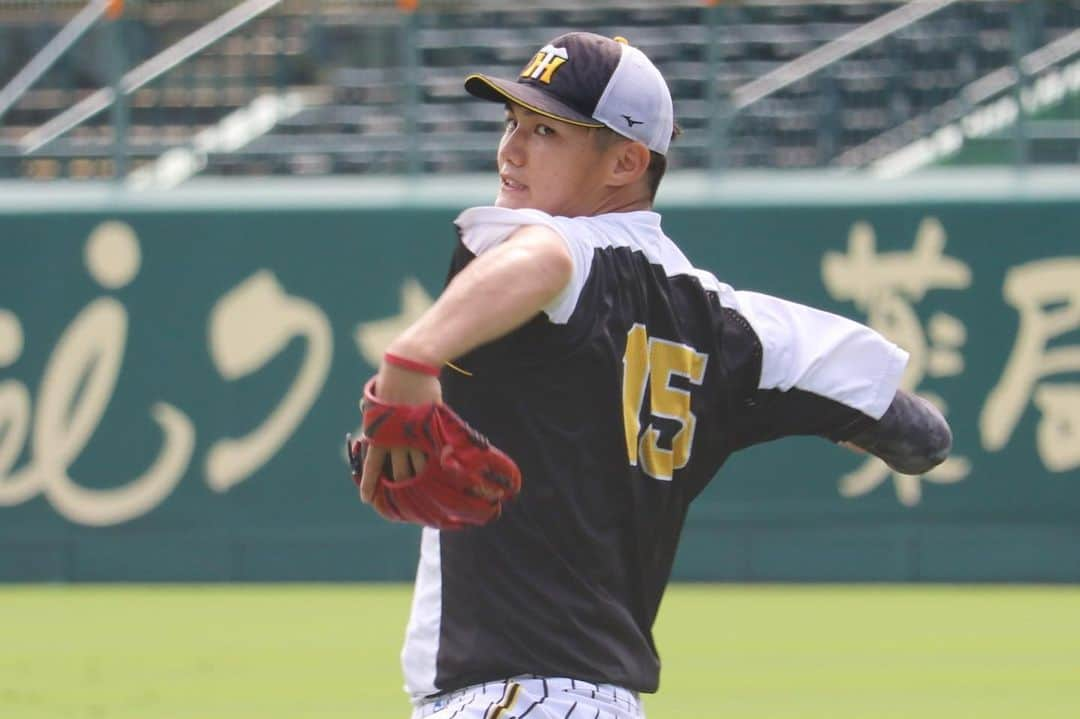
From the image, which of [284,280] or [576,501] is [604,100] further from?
[284,280]

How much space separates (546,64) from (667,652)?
18.1ft

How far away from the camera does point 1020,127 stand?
10.4m

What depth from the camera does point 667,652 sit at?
822cm

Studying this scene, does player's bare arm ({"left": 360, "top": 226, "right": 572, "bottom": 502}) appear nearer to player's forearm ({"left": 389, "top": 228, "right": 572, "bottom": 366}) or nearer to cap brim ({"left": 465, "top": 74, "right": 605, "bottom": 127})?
player's forearm ({"left": 389, "top": 228, "right": 572, "bottom": 366})

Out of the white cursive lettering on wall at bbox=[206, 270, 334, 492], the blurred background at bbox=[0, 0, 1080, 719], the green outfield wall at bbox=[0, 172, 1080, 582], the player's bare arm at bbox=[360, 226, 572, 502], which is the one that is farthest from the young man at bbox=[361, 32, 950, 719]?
the white cursive lettering on wall at bbox=[206, 270, 334, 492]

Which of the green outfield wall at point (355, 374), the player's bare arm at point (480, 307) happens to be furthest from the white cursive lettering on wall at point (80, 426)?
the player's bare arm at point (480, 307)

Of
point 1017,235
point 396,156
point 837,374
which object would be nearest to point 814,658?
point 1017,235

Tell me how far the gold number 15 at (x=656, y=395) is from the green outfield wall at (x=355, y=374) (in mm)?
7218

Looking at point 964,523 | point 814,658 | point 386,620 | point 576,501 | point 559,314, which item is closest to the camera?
point 559,314

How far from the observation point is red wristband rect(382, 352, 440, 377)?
2.52 meters

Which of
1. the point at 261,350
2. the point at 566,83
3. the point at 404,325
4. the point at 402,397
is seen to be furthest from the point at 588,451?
the point at 261,350

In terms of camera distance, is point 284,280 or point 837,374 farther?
point 284,280

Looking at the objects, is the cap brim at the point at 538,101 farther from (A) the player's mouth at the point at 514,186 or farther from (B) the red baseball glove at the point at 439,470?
(B) the red baseball glove at the point at 439,470

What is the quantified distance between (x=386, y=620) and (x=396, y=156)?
2.79 m
